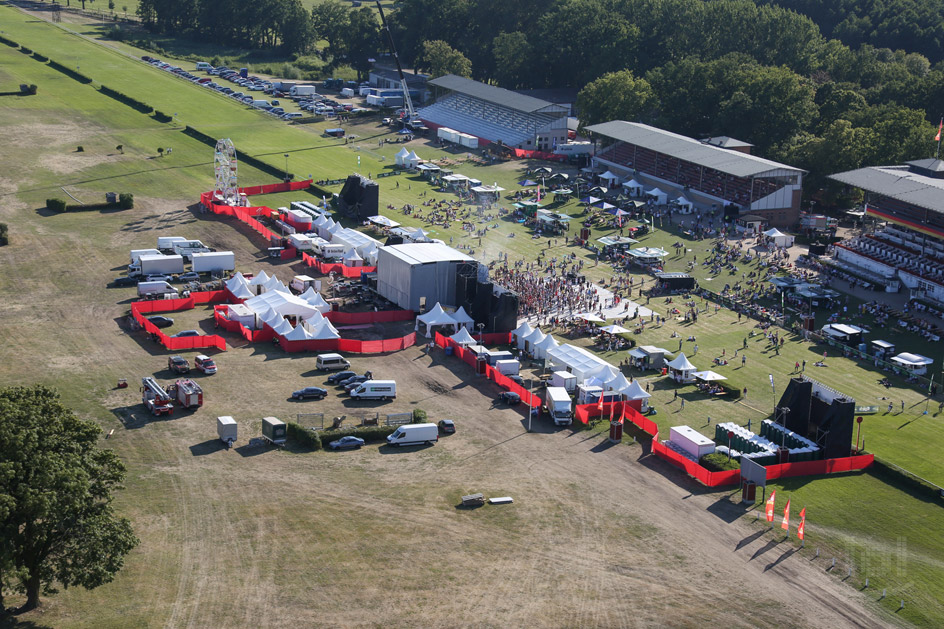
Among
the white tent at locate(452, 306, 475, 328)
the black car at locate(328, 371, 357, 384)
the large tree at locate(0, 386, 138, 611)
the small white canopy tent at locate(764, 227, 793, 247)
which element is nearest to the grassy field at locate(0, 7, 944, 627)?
the black car at locate(328, 371, 357, 384)

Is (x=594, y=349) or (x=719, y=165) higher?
(x=719, y=165)

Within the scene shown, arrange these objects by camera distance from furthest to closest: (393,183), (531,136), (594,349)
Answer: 1. (531,136)
2. (393,183)
3. (594,349)

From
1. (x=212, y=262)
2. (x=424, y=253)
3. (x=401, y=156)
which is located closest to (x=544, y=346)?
(x=424, y=253)

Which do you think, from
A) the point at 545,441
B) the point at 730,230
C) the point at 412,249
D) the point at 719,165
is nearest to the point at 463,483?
the point at 545,441

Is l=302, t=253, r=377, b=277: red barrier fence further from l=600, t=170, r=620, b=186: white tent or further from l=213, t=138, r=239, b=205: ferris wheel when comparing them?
l=600, t=170, r=620, b=186: white tent

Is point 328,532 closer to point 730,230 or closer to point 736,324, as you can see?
point 736,324
